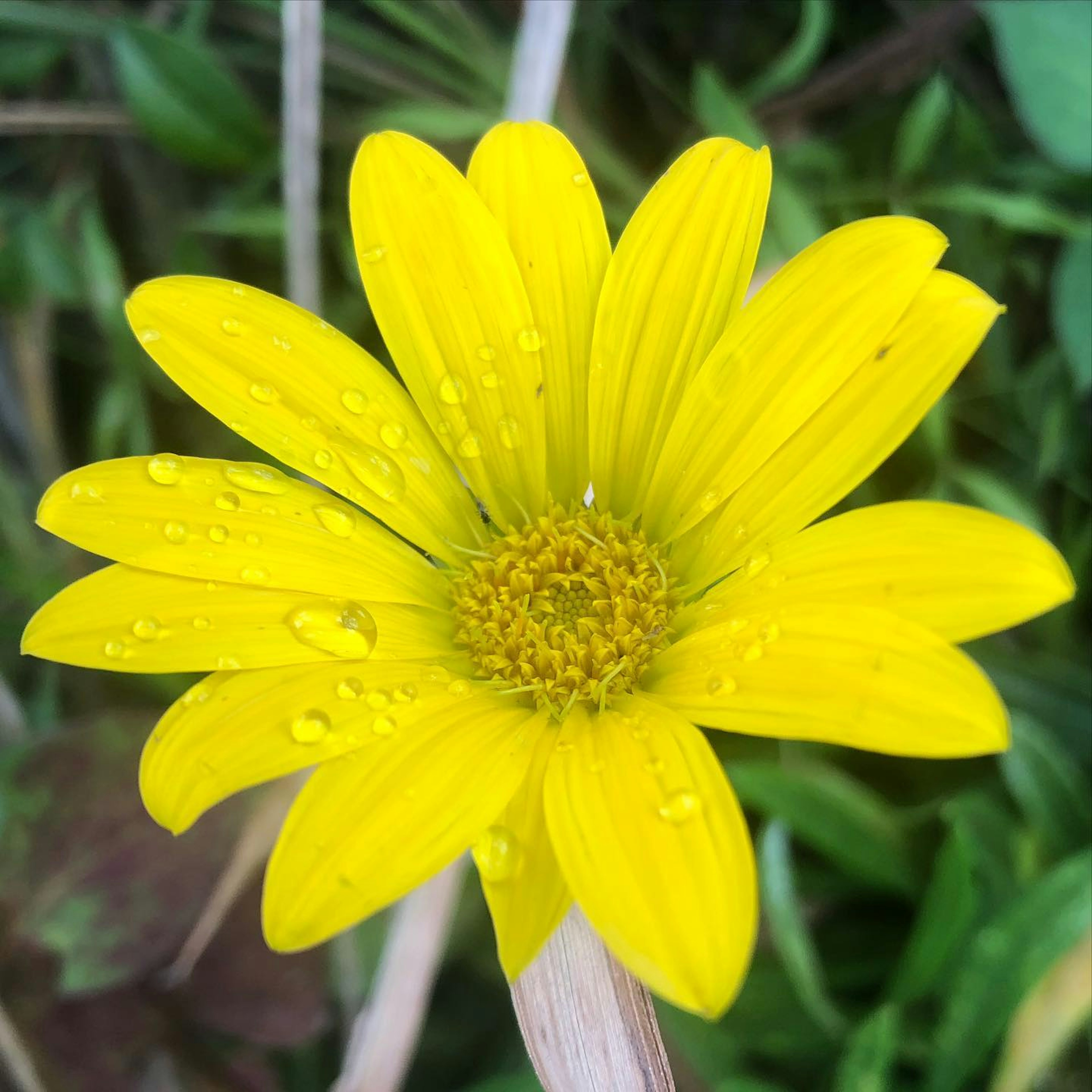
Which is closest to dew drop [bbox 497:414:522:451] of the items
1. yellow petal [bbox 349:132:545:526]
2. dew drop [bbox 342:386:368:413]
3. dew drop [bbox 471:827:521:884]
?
yellow petal [bbox 349:132:545:526]

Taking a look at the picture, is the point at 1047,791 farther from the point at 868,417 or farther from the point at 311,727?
the point at 311,727

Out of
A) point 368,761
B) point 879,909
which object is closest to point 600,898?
point 368,761

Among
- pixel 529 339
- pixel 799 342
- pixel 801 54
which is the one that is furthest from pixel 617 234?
pixel 799 342

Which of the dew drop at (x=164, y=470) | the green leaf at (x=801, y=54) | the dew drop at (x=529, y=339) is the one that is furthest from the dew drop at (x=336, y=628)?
the green leaf at (x=801, y=54)

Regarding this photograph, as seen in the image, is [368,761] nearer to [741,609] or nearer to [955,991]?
[741,609]

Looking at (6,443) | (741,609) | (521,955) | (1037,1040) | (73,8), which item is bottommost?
(1037,1040)

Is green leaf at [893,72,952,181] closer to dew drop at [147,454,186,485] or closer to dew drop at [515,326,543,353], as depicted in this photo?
dew drop at [515,326,543,353]
